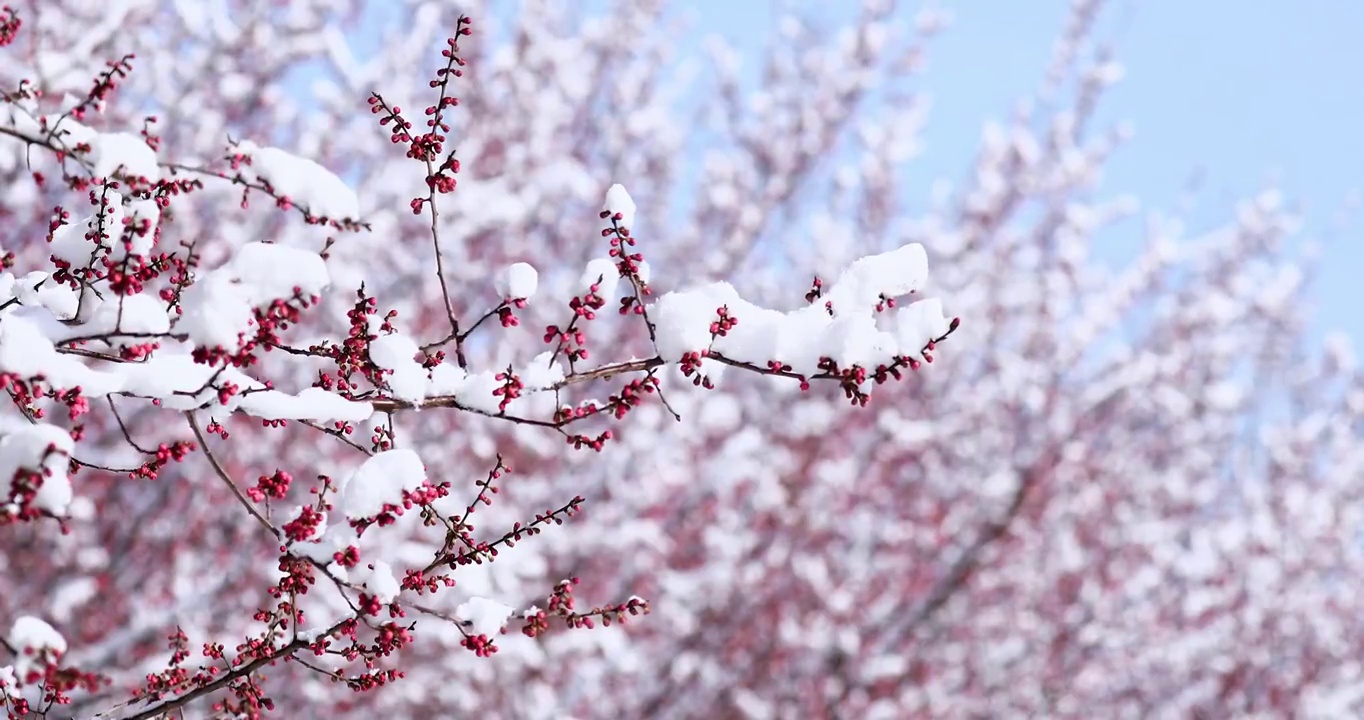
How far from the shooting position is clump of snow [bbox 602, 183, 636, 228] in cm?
235

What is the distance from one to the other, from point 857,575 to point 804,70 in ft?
18.5

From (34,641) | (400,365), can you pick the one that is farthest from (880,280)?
(34,641)

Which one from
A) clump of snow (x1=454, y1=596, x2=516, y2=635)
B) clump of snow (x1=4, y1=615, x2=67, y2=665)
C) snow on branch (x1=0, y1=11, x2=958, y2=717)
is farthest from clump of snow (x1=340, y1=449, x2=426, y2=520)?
clump of snow (x1=4, y1=615, x2=67, y2=665)

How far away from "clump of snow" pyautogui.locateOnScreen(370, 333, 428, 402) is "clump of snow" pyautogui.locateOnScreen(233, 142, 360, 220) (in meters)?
0.31

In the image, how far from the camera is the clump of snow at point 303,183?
2.26 meters

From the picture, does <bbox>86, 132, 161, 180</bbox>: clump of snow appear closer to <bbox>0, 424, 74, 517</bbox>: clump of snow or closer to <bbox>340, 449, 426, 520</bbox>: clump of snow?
<bbox>0, 424, 74, 517</bbox>: clump of snow

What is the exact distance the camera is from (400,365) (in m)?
2.19

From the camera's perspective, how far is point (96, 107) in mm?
2434

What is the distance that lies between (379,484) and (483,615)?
0.46 meters

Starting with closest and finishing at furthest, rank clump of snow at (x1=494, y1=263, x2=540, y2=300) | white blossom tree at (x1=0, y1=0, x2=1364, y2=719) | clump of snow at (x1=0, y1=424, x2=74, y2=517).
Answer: clump of snow at (x1=0, y1=424, x2=74, y2=517) → clump of snow at (x1=494, y1=263, x2=540, y2=300) → white blossom tree at (x1=0, y1=0, x2=1364, y2=719)

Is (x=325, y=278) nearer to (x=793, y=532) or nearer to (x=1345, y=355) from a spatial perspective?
(x=793, y=532)

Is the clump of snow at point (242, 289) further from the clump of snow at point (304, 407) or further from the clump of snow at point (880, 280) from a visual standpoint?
the clump of snow at point (880, 280)

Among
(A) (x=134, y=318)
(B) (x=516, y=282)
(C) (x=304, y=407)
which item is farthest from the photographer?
(B) (x=516, y=282)

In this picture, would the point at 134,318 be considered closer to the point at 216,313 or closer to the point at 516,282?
the point at 216,313
